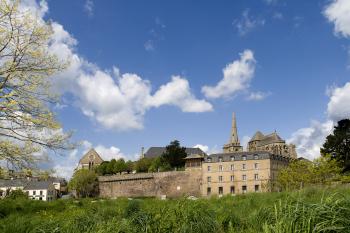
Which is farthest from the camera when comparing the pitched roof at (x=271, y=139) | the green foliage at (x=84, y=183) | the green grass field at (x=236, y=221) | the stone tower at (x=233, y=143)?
the stone tower at (x=233, y=143)

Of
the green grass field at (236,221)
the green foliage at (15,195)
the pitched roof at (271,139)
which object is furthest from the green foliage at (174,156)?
the green grass field at (236,221)

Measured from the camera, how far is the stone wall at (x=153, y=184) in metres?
76.7

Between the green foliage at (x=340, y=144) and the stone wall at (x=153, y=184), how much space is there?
27685mm

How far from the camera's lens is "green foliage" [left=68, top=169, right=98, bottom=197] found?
83681 millimetres

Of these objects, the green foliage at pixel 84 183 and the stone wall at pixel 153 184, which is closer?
the stone wall at pixel 153 184

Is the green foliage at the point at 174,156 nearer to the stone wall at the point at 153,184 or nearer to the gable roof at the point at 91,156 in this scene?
the stone wall at the point at 153,184

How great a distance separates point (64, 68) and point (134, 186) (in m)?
69.8

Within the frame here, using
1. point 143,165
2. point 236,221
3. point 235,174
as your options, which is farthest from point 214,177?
point 236,221

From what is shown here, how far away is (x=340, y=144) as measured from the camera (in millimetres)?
55031

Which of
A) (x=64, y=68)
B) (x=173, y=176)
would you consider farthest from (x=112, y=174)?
(x=64, y=68)

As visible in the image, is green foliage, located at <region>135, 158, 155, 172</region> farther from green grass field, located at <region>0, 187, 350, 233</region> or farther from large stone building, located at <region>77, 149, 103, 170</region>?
green grass field, located at <region>0, 187, 350, 233</region>

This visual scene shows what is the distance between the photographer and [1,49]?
14023 millimetres

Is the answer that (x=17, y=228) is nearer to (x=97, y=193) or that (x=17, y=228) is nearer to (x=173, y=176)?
(x=173, y=176)

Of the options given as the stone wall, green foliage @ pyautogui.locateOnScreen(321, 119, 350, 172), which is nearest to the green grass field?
green foliage @ pyautogui.locateOnScreen(321, 119, 350, 172)
